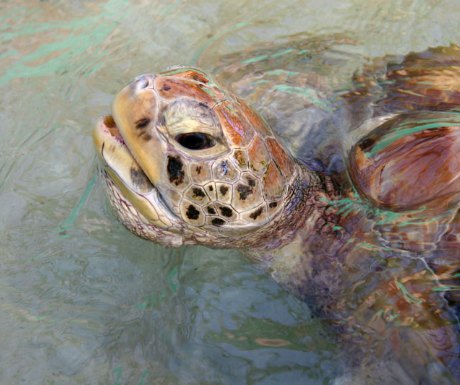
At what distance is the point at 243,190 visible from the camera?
73.0 inches

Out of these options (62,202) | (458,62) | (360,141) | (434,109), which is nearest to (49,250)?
(62,202)

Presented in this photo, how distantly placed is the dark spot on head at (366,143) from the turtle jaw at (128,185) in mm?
939

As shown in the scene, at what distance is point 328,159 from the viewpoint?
8.05 feet

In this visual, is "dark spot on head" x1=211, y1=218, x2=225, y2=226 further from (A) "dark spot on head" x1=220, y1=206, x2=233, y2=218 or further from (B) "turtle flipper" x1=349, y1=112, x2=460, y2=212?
(B) "turtle flipper" x1=349, y1=112, x2=460, y2=212

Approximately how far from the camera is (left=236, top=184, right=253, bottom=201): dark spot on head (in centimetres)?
184

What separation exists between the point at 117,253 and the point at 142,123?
0.93 metres

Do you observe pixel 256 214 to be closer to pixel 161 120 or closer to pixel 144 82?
pixel 161 120

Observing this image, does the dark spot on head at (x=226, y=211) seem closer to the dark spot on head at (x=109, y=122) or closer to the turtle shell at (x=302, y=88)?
the dark spot on head at (x=109, y=122)

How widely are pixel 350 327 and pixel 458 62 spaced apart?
5.73 ft

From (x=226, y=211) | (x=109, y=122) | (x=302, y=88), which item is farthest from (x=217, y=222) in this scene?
(x=302, y=88)

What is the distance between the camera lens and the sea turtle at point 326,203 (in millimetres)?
1766

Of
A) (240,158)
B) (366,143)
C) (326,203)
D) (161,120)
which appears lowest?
(326,203)

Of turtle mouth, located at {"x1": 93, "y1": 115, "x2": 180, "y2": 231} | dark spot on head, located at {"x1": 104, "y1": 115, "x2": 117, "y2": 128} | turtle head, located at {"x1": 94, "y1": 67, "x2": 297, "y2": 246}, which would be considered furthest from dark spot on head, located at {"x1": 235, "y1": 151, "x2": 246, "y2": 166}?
dark spot on head, located at {"x1": 104, "y1": 115, "x2": 117, "y2": 128}

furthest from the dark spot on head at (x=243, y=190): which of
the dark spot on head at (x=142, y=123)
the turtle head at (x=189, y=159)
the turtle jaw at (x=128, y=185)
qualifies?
the dark spot on head at (x=142, y=123)
